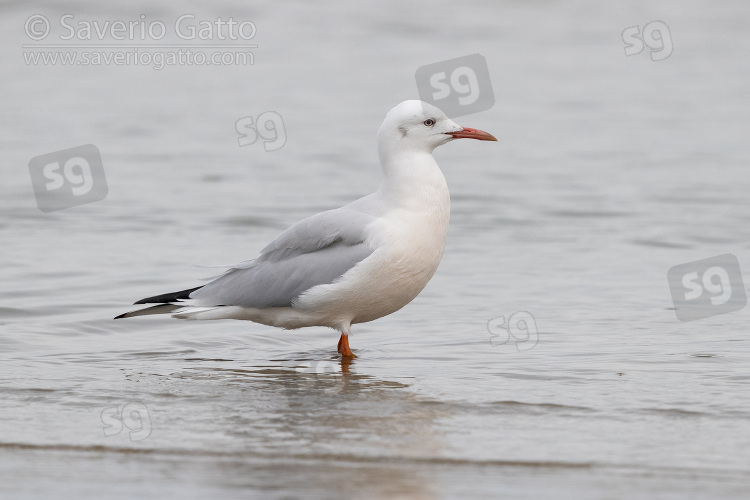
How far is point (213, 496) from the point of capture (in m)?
4.22

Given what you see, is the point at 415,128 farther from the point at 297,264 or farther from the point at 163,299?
the point at 163,299

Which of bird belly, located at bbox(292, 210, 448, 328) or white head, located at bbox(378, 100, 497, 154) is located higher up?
white head, located at bbox(378, 100, 497, 154)

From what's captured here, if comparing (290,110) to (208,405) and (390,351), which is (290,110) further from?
(208,405)

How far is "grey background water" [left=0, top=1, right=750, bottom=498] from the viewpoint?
464cm

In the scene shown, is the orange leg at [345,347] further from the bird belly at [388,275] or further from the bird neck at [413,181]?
the bird neck at [413,181]

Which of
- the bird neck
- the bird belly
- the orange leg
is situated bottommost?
the orange leg

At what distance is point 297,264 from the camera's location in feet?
21.6

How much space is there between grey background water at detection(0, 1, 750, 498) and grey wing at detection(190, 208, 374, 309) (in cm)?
38

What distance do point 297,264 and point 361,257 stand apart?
1.44 feet

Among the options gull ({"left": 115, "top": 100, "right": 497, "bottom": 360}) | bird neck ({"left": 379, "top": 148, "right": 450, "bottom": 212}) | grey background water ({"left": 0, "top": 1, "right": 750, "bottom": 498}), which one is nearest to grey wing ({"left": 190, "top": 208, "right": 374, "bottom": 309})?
gull ({"left": 115, "top": 100, "right": 497, "bottom": 360})

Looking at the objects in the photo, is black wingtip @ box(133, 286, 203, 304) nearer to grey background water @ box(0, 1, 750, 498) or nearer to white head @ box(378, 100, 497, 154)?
grey background water @ box(0, 1, 750, 498)

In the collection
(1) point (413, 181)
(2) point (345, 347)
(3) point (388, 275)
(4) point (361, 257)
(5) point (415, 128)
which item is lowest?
(2) point (345, 347)

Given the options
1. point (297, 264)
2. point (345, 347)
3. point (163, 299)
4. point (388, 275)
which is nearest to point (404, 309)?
point (345, 347)

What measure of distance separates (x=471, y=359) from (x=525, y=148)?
8.46m
